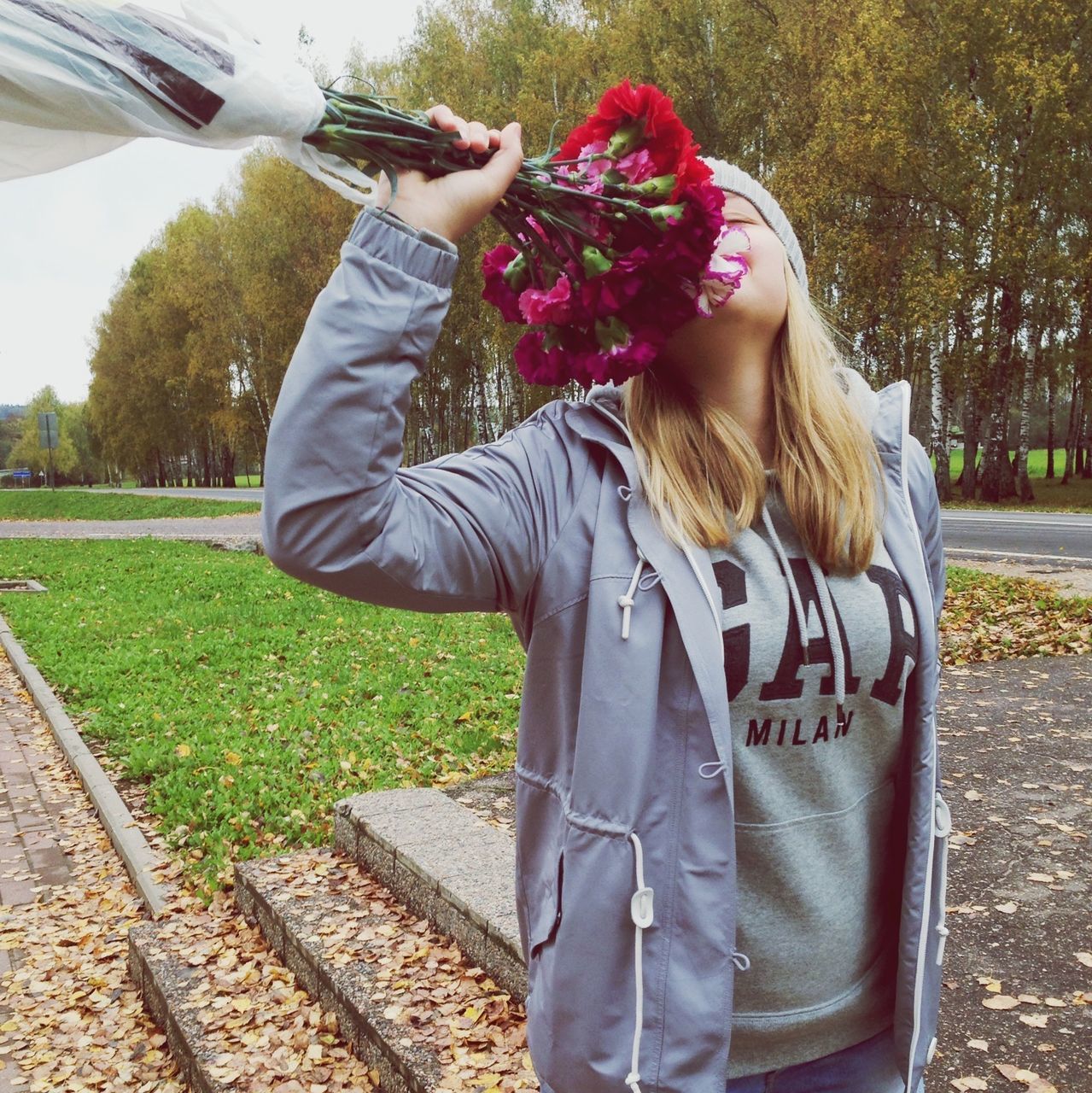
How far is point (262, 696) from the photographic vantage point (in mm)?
7742

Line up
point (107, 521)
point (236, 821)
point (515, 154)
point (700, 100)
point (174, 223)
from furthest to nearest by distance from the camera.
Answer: point (174, 223)
point (107, 521)
point (700, 100)
point (236, 821)
point (515, 154)

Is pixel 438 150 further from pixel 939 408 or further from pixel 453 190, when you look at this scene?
pixel 939 408

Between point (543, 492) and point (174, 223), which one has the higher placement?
→ point (174, 223)

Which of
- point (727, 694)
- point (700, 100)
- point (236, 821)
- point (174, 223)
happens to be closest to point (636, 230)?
point (727, 694)

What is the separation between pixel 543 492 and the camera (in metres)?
1.41

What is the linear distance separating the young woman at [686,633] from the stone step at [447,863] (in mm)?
1622

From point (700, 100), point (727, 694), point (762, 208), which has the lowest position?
point (727, 694)

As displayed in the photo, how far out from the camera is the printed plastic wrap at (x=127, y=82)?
1.00m

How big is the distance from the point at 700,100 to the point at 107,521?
18853 mm

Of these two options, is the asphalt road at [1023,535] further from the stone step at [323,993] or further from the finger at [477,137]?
the finger at [477,137]

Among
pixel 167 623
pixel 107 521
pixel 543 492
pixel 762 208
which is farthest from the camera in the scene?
pixel 107 521

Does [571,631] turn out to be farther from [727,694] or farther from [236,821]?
[236,821]

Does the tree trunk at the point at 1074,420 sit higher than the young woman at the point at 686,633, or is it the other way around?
A: the tree trunk at the point at 1074,420

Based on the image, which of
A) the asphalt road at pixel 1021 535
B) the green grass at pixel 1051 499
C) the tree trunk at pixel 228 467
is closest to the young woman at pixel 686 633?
the asphalt road at pixel 1021 535
